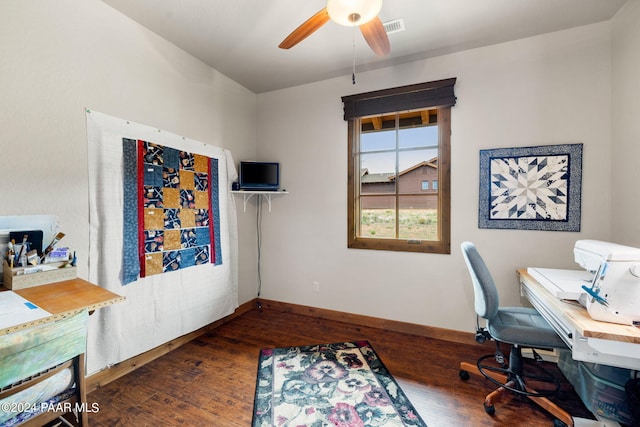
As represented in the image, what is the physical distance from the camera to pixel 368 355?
2307mm

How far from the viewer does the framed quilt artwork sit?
2.07 m

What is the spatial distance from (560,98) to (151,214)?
353 centimetres

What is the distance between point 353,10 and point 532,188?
6.72 feet

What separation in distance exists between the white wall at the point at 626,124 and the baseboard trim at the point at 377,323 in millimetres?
1447

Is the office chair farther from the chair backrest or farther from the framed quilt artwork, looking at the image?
the framed quilt artwork

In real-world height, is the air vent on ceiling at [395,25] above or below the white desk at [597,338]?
above

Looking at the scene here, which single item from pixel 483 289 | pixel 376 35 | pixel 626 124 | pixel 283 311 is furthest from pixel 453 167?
pixel 283 311

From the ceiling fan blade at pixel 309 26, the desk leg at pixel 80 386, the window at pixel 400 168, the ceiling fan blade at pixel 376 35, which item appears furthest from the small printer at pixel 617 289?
the desk leg at pixel 80 386

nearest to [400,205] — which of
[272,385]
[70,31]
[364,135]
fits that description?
[364,135]

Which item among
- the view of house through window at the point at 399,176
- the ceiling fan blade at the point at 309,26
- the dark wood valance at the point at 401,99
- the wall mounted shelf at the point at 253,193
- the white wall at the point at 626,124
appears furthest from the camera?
the wall mounted shelf at the point at 253,193

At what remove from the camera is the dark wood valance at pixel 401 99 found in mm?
2525

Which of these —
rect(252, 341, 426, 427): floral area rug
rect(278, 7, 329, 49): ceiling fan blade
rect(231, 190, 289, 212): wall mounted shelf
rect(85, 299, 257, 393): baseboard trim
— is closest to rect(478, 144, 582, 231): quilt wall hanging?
rect(252, 341, 426, 427): floral area rug

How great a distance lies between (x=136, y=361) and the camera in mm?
2127

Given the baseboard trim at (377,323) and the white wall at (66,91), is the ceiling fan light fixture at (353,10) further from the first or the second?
the baseboard trim at (377,323)
